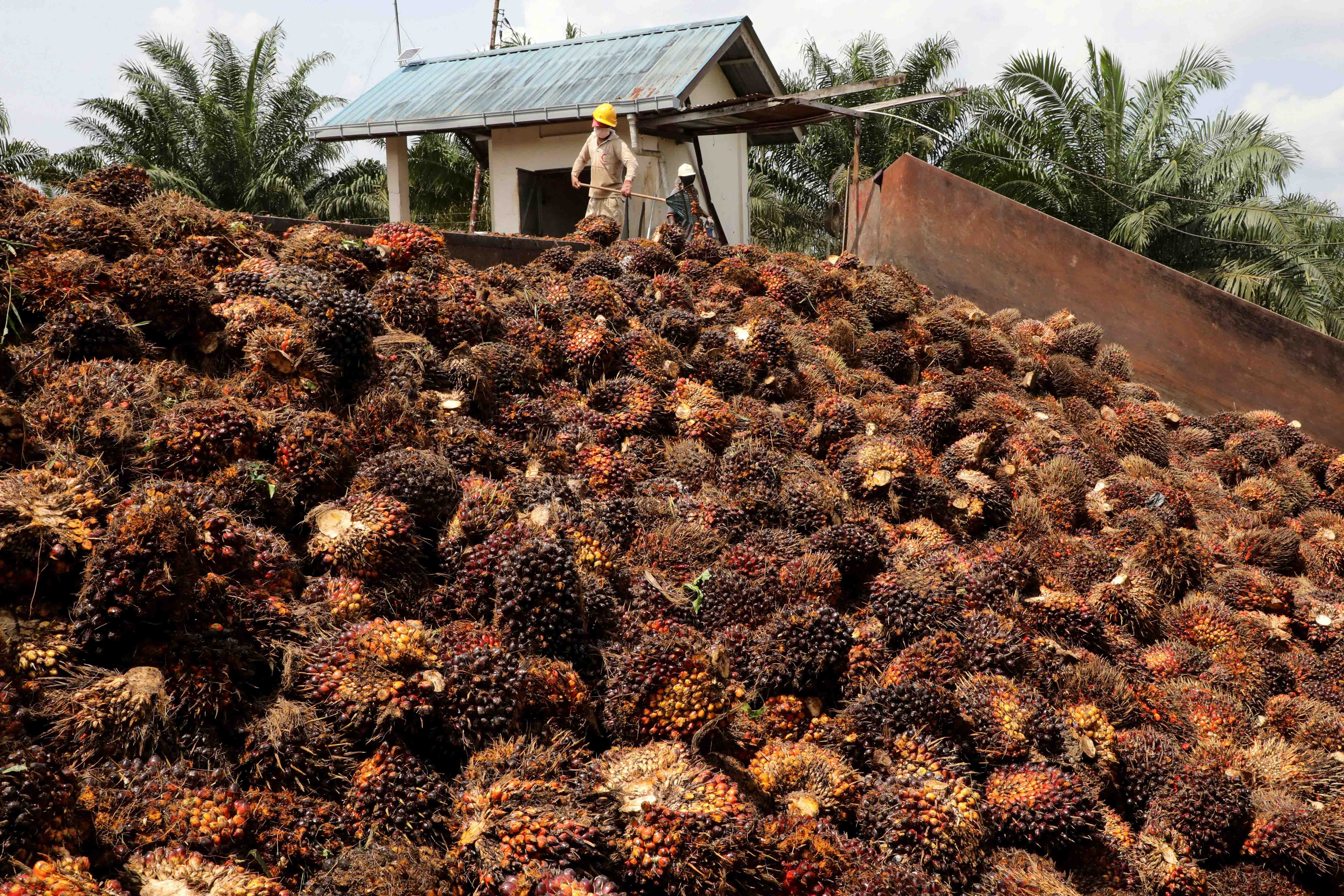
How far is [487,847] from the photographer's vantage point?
7.99ft

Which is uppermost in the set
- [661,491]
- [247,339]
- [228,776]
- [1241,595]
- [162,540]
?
[247,339]

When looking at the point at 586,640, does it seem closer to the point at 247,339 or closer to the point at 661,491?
the point at 661,491

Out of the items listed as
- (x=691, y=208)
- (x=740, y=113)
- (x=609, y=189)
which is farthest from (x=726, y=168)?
(x=609, y=189)

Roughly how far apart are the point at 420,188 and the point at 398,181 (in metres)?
6.72

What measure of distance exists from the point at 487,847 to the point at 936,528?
2.94m

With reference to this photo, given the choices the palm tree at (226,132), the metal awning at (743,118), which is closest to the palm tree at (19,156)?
the palm tree at (226,132)

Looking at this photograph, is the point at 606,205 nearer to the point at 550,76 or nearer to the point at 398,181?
the point at 550,76

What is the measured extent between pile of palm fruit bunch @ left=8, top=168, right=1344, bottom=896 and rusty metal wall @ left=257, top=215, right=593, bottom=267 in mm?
549

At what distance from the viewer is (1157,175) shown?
19.5m

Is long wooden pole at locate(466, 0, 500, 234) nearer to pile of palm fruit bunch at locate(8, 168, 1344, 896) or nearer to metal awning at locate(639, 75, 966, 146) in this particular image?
metal awning at locate(639, 75, 966, 146)

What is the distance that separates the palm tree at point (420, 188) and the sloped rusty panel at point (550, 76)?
14.6 ft

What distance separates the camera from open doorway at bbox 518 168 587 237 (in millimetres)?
15305

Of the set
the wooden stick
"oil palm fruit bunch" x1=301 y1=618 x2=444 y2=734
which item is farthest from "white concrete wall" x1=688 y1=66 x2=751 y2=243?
"oil palm fruit bunch" x1=301 y1=618 x2=444 y2=734

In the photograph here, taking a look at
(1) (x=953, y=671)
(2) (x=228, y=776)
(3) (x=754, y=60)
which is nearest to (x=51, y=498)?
(2) (x=228, y=776)
